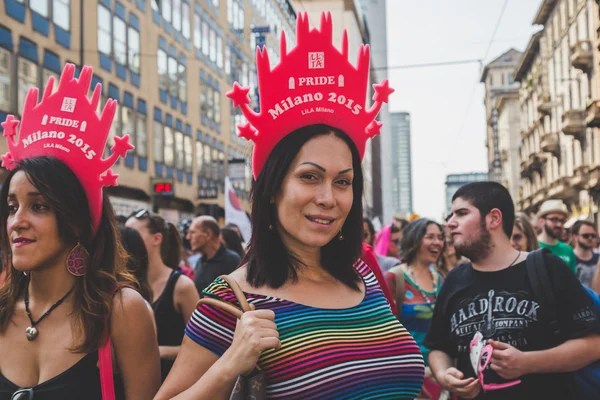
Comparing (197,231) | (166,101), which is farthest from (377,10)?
(197,231)

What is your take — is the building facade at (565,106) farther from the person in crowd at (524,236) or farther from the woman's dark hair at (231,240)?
→ the person in crowd at (524,236)

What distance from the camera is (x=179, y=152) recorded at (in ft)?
102

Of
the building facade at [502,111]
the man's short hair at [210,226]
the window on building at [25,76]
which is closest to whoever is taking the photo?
the man's short hair at [210,226]

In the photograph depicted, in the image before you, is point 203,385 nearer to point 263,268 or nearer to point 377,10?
point 263,268

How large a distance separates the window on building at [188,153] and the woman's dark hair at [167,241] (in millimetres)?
26859

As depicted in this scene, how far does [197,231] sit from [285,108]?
5.35 m

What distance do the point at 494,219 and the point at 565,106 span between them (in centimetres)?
3795

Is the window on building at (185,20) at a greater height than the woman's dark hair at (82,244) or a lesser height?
greater

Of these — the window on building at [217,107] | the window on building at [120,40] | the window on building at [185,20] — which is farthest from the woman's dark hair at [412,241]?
the window on building at [217,107]

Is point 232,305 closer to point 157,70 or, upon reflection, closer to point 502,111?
point 157,70

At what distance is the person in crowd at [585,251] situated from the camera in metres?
7.86

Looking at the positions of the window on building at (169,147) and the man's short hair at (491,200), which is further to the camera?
the window on building at (169,147)

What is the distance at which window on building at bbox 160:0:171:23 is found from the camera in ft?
94.1

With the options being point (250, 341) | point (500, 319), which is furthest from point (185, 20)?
point (250, 341)
